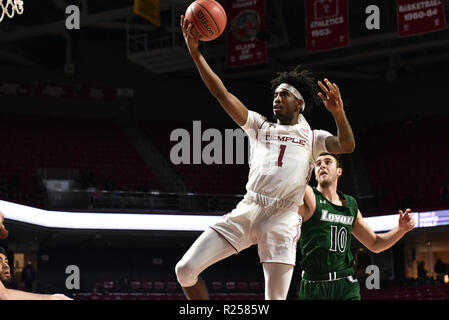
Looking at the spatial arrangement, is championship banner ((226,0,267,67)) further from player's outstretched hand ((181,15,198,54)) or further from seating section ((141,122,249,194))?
player's outstretched hand ((181,15,198,54))

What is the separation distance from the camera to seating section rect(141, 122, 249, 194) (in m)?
22.1

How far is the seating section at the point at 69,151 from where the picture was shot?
20812mm

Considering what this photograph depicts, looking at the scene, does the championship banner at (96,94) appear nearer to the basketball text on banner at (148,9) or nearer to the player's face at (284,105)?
the basketball text on banner at (148,9)

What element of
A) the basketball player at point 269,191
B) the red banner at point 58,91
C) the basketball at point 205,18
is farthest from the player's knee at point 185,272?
the red banner at point 58,91

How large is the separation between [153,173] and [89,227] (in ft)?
13.4

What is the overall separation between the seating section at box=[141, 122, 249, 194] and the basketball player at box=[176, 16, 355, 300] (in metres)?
16.0

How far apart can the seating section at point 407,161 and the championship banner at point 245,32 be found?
617cm

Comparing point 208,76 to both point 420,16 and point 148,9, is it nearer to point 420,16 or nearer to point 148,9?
point 420,16

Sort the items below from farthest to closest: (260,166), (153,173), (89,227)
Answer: (153,173), (89,227), (260,166)

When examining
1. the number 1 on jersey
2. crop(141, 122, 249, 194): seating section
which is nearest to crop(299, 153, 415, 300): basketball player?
the number 1 on jersey
